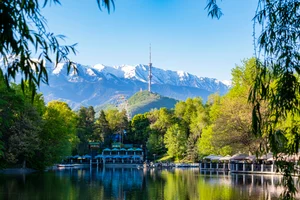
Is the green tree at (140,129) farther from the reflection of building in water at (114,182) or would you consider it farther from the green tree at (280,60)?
the green tree at (280,60)

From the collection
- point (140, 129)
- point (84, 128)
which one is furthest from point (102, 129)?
point (84, 128)

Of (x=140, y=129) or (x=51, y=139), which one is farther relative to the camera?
(x=140, y=129)

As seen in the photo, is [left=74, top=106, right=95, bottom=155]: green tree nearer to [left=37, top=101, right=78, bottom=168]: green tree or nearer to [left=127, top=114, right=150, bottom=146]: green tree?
[left=127, top=114, right=150, bottom=146]: green tree

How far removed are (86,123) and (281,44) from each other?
9508 centimetres

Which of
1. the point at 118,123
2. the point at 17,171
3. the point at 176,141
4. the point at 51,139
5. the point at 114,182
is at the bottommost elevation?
the point at 114,182

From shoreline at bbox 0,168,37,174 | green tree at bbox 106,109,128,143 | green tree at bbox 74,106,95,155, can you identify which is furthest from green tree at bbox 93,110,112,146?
shoreline at bbox 0,168,37,174

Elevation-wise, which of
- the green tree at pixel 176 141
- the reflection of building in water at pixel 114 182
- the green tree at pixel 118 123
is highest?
the green tree at pixel 118 123

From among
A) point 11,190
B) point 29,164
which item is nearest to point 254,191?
point 11,190

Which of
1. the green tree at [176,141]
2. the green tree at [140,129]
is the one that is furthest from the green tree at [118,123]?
the green tree at [176,141]

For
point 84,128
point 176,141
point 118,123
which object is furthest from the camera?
point 118,123

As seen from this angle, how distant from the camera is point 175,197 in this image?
1007 inches

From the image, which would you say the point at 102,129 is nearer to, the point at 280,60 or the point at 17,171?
the point at 17,171

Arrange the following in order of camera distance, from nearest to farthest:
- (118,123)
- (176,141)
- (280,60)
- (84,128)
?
(280,60) → (176,141) → (84,128) → (118,123)

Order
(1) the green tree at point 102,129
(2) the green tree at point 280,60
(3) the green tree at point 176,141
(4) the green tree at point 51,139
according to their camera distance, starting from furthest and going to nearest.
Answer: (1) the green tree at point 102,129, (3) the green tree at point 176,141, (4) the green tree at point 51,139, (2) the green tree at point 280,60
